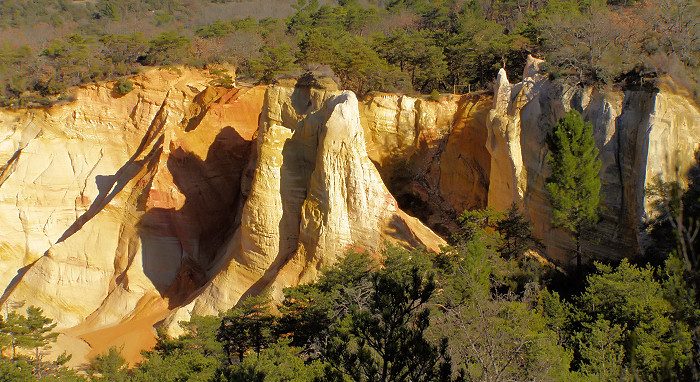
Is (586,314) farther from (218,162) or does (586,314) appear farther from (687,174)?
(218,162)

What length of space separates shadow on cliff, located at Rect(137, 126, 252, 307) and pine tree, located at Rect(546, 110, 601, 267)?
10.2 metres

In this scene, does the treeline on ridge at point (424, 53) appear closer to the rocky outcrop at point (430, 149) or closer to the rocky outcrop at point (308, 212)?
the rocky outcrop at point (430, 149)

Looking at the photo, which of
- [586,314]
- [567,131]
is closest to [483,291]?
[586,314]

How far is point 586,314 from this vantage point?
53.5 ft

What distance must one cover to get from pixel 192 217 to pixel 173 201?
2.47 ft

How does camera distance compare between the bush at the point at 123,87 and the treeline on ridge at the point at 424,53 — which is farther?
the bush at the point at 123,87

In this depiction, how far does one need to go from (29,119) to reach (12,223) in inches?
163

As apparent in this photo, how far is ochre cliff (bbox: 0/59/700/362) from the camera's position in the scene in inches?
792

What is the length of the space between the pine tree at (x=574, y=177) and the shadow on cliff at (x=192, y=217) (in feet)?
33.5

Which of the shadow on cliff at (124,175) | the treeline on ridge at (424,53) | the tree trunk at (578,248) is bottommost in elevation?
the tree trunk at (578,248)

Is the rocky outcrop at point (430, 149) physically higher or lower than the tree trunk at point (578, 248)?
higher

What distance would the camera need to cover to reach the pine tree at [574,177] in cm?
1880

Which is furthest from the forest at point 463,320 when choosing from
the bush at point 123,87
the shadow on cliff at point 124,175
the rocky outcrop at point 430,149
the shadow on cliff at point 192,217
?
the bush at point 123,87

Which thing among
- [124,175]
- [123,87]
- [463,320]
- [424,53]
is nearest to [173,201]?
[124,175]
